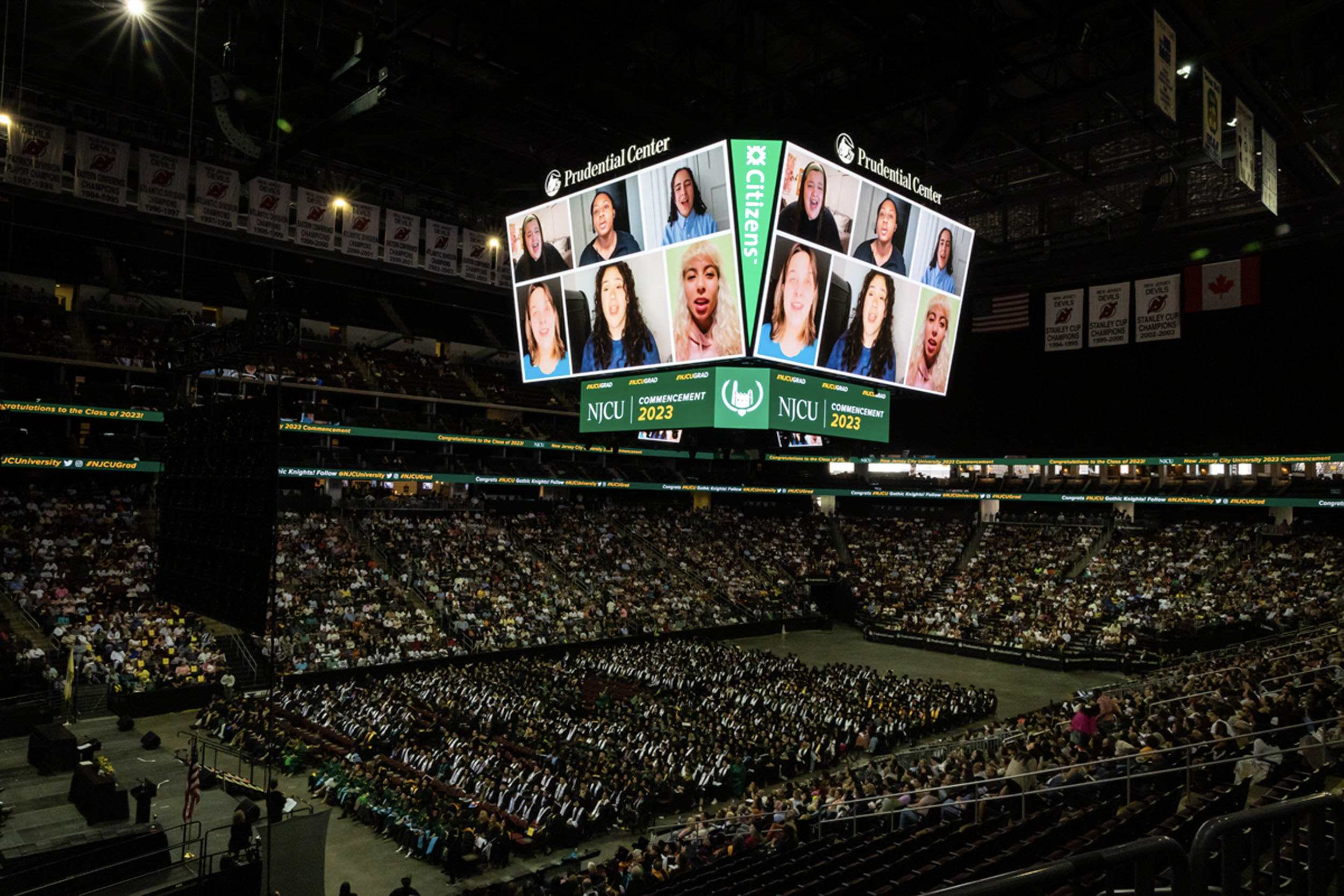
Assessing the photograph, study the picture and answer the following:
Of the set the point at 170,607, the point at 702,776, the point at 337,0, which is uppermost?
the point at 337,0

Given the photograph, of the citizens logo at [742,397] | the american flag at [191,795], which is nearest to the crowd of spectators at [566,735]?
the american flag at [191,795]

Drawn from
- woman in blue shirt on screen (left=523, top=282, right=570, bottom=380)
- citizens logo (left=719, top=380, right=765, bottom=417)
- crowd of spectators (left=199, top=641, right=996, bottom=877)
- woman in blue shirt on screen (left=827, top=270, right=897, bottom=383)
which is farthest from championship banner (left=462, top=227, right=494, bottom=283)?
citizens logo (left=719, top=380, right=765, bottom=417)

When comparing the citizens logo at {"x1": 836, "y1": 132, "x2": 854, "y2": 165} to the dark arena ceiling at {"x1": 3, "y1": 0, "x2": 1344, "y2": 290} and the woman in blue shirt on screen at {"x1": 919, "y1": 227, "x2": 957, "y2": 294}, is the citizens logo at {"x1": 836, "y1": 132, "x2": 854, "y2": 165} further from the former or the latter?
the woman in blue shirt on screen at {"x1": 919, "y1": 227, "x2": 957, "y2": 294}

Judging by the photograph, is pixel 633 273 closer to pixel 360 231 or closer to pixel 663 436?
pixel 663 436

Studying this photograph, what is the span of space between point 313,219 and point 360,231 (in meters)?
1.54

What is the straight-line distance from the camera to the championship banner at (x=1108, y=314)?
2458cm

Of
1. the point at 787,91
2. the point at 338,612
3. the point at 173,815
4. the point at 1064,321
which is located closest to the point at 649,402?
the point at 787,91

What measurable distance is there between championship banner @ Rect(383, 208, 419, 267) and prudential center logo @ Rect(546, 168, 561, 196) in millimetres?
17766

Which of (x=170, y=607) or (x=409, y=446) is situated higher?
(x=409, y=446)

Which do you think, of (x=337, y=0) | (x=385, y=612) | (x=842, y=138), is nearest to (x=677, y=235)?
(x=842, y=138)

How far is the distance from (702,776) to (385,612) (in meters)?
14.5

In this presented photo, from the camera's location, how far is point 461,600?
29.3 m

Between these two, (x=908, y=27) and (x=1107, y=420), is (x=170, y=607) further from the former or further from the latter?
(x=1107, y=420)

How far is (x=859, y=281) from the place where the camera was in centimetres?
1243
